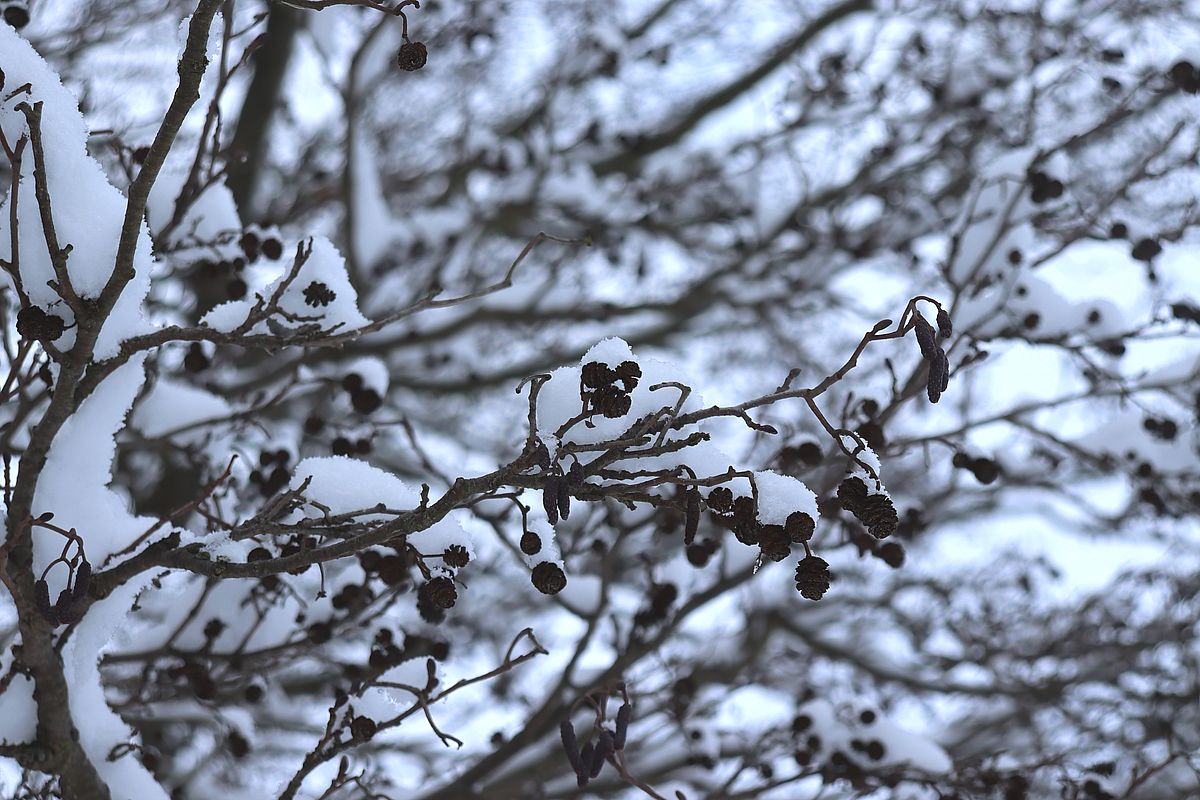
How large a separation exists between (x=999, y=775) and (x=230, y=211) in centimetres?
276

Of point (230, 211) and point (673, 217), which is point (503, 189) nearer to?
point (673, 217)

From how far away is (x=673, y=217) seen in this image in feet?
23.1

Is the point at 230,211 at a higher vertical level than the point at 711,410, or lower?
higher

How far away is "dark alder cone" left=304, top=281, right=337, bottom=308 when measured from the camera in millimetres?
2223

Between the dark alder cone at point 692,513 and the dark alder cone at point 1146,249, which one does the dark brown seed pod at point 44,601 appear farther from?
the dark alder cone at point 1146,249

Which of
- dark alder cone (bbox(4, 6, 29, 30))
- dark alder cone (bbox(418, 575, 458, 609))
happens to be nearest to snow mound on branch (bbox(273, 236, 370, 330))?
dark alder cone (bbox(418, 575, 458, 609))

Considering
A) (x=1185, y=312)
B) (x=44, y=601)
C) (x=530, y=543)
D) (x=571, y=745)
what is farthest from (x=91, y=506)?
(x=1185, y=312)

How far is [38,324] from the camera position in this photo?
1.86 metres

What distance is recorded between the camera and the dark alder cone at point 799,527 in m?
1.59

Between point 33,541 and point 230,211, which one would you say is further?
point 230,211

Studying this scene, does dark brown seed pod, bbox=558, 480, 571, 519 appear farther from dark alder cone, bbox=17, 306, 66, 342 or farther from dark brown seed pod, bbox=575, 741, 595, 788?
dark alder cone, bbox=17, 306, 66, 342

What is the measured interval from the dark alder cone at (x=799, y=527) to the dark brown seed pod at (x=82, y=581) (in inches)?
46.9

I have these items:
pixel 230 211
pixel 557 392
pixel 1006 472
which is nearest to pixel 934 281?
pixel 1006 472

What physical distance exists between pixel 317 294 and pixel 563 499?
3.26 ft
